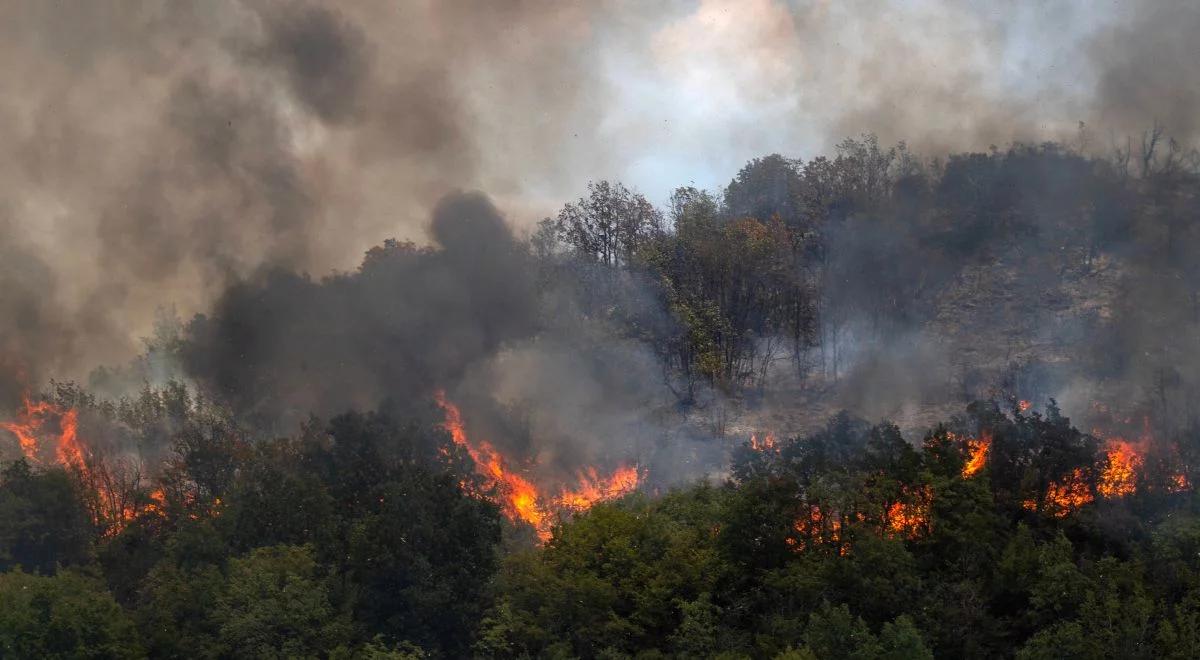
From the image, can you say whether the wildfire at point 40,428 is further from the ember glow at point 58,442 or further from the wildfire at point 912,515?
the wildfire at point 912,515

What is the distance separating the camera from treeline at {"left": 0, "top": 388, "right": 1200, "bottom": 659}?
115ft

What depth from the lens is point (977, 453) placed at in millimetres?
45156

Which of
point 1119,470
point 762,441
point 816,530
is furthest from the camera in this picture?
point 762,441

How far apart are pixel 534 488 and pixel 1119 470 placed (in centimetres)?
2808

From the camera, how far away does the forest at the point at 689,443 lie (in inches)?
1469

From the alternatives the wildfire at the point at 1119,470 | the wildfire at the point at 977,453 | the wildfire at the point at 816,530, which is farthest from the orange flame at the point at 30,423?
the wildfire at the point at 1119,470

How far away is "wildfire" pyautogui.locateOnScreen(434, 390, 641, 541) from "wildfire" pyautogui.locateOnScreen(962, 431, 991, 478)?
18807 mm

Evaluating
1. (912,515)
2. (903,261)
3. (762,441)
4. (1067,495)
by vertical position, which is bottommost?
(912,515)

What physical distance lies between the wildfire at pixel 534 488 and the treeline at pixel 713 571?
8.82 m

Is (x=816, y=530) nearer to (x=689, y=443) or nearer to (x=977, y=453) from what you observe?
(x=977, y=453)

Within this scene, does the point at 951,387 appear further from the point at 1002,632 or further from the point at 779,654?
the point at 779,654

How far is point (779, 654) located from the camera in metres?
31.9

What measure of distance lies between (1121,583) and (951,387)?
84.5ft

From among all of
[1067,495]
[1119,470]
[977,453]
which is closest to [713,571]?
[977,453]
